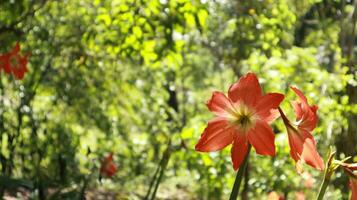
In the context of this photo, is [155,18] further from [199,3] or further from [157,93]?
[157,93]

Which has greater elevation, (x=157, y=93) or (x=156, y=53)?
(x=156, y=53)

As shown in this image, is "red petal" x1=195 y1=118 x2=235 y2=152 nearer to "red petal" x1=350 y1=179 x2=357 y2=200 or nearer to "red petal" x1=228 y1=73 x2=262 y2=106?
"red petal" x1=228 y1=73 x2=262 y2=106

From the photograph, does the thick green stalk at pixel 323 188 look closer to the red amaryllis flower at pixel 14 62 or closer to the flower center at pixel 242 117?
the flower center at pixel 242 117

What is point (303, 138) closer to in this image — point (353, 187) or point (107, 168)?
point (353, 187)

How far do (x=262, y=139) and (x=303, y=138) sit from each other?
82mm

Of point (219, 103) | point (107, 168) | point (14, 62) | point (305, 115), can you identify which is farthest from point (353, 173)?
point (14, 62)

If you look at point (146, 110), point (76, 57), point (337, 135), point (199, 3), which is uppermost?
point (199, 3)

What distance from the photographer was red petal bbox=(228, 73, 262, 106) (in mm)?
1172

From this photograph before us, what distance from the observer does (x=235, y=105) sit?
1.20 meters

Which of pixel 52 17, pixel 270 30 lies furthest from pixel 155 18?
pixel 52 17

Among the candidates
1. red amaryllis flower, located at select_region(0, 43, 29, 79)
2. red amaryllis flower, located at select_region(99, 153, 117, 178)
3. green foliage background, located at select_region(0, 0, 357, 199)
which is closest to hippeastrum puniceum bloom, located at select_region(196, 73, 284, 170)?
green foliage background, located at select_region(0, 0, 357, 199)

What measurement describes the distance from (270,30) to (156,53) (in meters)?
1.36

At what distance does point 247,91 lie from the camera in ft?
3.86

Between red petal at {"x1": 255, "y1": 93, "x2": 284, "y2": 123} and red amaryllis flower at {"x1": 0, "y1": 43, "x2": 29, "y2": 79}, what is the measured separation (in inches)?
88.1
